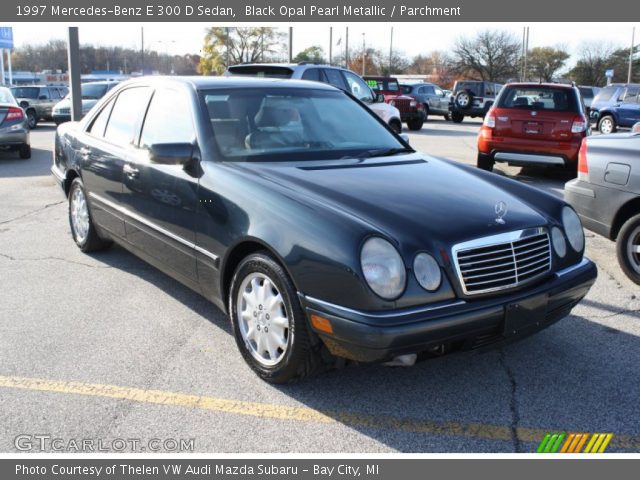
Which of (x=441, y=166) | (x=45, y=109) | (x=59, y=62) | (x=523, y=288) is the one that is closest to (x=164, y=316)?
(x=441, y=166)

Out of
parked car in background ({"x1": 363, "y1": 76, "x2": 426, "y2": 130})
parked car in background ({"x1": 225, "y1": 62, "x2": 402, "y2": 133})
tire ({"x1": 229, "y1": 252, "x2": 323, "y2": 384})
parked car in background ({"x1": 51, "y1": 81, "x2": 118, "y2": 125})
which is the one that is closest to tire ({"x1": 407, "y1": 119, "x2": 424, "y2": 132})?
parked car in background ({"x1": 363, "y1": 76, "x2": 426, "y2": 130})

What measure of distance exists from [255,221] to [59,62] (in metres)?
105

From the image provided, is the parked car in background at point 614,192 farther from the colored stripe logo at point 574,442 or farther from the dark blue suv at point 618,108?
the dark blue suv at point 618,108

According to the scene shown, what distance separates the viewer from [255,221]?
10.7 ft

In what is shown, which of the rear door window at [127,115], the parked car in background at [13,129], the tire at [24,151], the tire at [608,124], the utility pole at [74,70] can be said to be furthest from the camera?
the tire at [608,124]

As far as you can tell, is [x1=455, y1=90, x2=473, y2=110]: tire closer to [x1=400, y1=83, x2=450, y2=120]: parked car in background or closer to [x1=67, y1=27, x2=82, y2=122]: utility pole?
[x1=400, y1=83, x2=450, y2=120]: parked car in background

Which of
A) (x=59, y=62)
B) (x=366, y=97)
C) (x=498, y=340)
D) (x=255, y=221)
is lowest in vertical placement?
(x=498, y=340)

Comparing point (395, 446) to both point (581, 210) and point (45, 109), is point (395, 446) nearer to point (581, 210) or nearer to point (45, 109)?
point (581, 210)

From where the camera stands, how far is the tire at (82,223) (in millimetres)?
5578

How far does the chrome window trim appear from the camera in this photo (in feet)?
12.2

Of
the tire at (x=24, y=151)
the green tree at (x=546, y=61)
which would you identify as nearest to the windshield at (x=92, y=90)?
the tire at (x=24, y=151)

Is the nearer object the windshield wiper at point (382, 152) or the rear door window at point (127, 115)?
the windshield wiper at point (382, 152)

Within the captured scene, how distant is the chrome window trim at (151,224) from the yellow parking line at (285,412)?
32.3 inches

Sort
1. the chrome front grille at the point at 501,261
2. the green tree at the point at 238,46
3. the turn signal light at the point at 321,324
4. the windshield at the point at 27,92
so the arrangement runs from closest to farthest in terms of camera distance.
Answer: the turn signal light at the point at 321,324 < the chrome front grille at the point at 501,261 < the windshield at the point at 27,92 < the green tree at the point at 238,46
